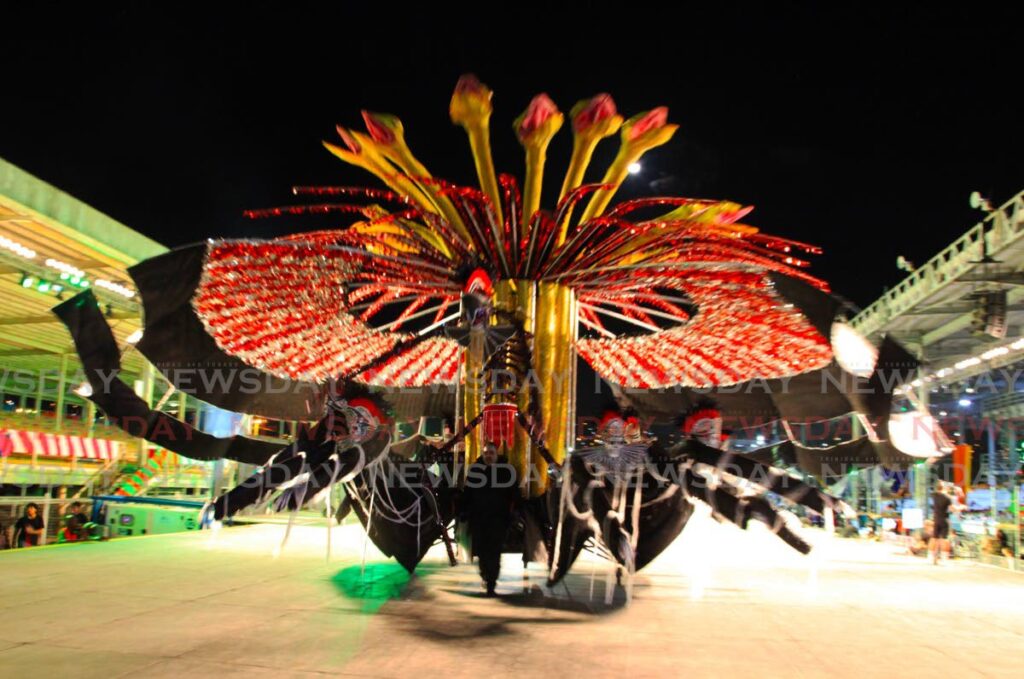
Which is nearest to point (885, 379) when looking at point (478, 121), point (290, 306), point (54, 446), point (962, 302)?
point (478, 121)

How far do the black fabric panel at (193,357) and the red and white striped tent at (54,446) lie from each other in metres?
9.92

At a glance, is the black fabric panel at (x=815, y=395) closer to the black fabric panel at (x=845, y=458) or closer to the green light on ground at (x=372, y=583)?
the black fabric panel at (x=845, y=458)

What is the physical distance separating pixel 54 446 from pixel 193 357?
12.9 meters

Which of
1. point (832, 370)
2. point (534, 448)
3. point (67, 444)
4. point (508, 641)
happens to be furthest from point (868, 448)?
point (67, 444)

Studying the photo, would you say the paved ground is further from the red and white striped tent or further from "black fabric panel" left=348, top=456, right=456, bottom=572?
the red and white striped tent

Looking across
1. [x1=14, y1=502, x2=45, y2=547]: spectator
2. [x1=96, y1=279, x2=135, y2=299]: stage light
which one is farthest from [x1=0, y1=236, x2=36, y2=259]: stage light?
[x1=14, y1=502, x2=45, y2=547]: spectator

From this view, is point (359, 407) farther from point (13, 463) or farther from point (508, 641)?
point (13, 463)

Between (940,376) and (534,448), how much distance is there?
16.1m

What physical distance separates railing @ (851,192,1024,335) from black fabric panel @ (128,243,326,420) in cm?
908

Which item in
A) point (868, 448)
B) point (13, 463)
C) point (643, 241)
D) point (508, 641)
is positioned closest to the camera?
point (508, 641)

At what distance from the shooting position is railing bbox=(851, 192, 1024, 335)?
11.6 meters

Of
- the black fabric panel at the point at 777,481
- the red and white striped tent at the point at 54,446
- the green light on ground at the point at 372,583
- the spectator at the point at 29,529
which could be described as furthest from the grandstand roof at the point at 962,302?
the red and white striped tent at the point at 54,446

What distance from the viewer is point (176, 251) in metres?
6.60

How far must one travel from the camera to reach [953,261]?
1373 centimetres
